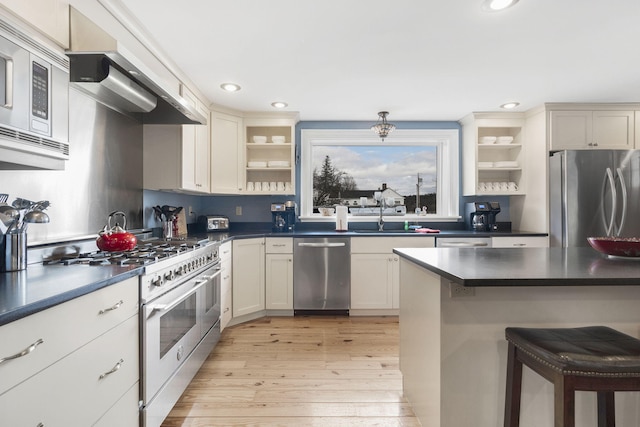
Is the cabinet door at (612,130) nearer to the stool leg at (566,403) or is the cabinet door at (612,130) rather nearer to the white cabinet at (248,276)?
the stool leg at (566,403)

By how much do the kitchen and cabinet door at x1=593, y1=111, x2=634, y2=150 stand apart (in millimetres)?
196

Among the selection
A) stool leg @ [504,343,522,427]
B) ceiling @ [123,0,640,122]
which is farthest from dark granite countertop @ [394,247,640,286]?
ceiling @ [123,0,640,122]

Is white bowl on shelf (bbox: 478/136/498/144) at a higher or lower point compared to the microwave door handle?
higher

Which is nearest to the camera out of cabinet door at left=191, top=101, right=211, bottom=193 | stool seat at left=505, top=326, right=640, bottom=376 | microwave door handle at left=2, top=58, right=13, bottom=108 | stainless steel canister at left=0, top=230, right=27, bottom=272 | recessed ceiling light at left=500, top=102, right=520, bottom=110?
stool seat at left=505, top=326, right=640, bottom=376

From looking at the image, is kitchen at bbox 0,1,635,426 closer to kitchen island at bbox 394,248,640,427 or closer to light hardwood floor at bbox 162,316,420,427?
light hardwood floor at bbox 162,316,420,427

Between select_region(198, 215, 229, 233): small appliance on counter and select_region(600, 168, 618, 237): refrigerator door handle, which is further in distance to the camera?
select_region(198, 215, 229, 233): small appliance on counter

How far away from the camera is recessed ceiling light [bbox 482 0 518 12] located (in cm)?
188

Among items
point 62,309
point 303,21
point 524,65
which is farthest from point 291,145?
point 62,309

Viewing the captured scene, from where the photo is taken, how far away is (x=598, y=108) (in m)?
3.66

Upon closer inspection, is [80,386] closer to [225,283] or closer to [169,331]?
[169,331]

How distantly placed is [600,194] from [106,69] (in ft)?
13.9

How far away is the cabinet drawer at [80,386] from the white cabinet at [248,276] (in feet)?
6.12

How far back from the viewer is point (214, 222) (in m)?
3.82

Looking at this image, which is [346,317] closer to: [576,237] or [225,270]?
[225,270]
